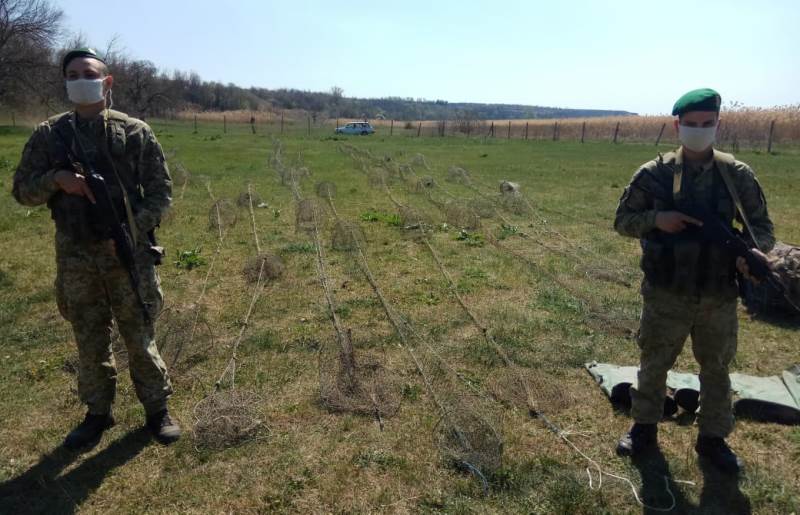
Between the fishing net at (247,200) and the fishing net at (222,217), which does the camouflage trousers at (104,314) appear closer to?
the fishing net at (222,217)

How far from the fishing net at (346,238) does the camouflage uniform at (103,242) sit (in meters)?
5.27

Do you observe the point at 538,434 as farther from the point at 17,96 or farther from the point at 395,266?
the point at 17,96

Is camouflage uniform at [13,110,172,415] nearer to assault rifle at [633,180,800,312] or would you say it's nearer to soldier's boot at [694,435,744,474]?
assault rifle at [633,180,800,312]

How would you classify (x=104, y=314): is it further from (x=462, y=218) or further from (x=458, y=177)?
(x=458, y=177)

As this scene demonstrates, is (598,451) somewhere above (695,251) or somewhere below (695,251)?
below

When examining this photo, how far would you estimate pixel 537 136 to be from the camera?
144ft

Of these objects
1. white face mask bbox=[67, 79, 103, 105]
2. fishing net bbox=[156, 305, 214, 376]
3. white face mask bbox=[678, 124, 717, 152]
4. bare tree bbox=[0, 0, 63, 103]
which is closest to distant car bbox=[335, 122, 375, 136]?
bare tree bbox=[0, 0, 63, 103]

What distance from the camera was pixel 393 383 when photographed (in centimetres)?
471

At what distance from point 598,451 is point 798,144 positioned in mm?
32219

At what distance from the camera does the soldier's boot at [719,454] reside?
355 cm

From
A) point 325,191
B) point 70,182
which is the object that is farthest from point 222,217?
point 70,182

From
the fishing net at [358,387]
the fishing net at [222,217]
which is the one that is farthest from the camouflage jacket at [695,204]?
the fishing net at [222,217]

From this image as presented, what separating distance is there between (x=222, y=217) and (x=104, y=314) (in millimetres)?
7116

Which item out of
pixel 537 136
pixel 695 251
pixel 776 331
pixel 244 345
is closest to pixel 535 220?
pixel 776 331
